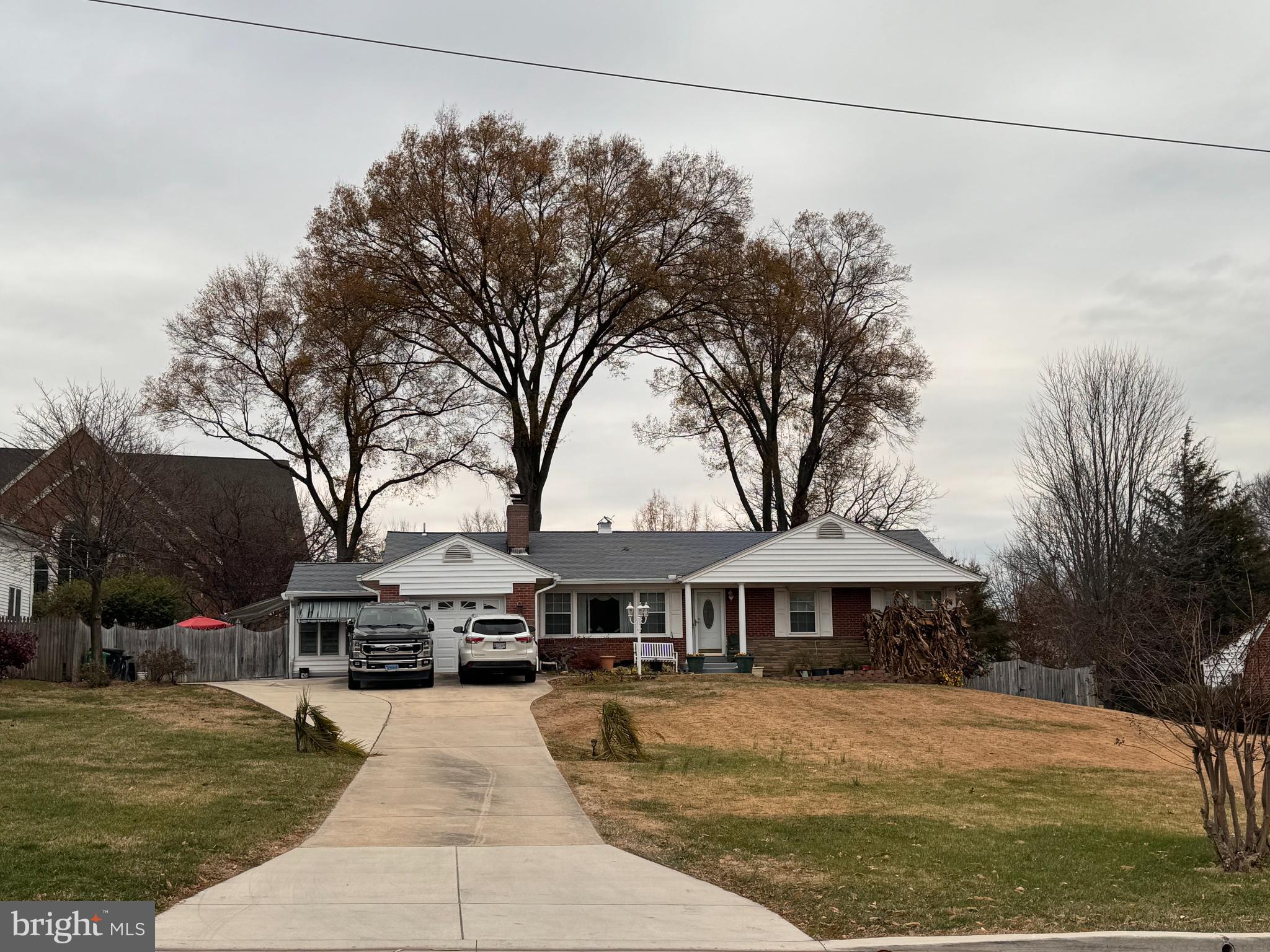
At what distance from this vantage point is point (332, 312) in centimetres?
4031

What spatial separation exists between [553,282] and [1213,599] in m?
23.3

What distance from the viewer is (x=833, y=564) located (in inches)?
1330

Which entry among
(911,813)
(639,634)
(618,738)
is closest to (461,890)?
(911,813)

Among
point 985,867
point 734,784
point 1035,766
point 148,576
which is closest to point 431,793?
point 734,784

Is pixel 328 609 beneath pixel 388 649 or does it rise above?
above

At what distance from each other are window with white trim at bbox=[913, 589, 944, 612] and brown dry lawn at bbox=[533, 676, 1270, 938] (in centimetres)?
982

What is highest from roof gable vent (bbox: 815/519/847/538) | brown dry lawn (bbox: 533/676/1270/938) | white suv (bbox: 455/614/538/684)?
roof gable vent (bbox: 815/519/847/538)

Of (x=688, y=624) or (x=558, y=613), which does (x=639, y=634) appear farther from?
(x=558, y=613)

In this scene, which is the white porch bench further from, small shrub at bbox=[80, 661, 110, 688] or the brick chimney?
small shrub at bbox=[80, 661, 110, 688]

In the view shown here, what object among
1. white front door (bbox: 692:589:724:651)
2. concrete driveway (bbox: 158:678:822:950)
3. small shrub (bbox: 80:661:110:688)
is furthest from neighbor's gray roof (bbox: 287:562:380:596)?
concrete driveway (bbox: 158:678:822:950)

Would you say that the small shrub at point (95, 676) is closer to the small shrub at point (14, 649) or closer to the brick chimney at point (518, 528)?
the small shrub at point (14, 649)

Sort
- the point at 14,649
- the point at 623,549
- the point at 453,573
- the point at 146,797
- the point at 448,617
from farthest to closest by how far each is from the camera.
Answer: the point at 623,549
the point at 448,617
the point at 453,573
the point at 14,649
the point at 146,797

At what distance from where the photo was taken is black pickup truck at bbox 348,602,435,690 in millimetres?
27062

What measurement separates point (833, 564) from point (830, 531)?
3.21ft
